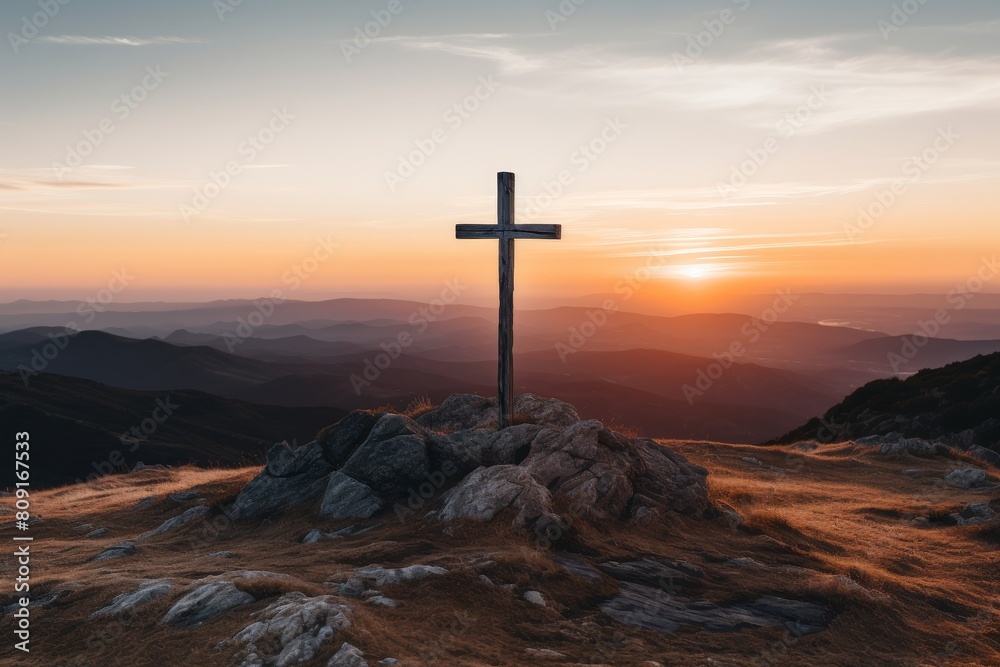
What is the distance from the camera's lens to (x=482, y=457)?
53.5ft

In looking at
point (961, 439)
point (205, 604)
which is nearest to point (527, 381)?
point (961, 439)

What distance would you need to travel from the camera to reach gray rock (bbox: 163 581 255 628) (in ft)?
28.7

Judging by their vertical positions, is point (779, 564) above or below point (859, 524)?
above

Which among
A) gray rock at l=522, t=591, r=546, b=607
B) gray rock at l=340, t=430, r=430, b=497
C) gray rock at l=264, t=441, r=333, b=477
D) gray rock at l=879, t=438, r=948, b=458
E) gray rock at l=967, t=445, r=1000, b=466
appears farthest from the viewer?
gray rock at l=967, t=445, r=1000, b=466

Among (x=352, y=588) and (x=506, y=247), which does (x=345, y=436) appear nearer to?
(x=506, y=247)

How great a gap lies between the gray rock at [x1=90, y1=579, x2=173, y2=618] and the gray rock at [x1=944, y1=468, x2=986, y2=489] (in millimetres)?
24955

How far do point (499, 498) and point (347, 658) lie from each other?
5.97 meters

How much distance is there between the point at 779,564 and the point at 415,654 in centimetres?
860

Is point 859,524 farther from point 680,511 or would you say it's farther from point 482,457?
point 482,457

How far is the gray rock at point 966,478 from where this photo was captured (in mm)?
22539

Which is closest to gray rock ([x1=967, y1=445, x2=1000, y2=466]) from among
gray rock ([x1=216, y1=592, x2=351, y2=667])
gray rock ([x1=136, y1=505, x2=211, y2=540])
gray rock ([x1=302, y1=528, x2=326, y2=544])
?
gray rock ([x1=302, y1=528, x2=326, y2=544])

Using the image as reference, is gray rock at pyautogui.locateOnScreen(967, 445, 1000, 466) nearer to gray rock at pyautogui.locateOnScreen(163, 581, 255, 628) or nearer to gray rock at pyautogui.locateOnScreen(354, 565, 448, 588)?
gray rock at pyautogui.locateOnScreen(354, 565, 448, 588)

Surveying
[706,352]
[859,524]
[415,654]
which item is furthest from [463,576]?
[706,352]

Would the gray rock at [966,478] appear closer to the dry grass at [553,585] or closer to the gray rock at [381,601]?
the dry grass at [553,585]
